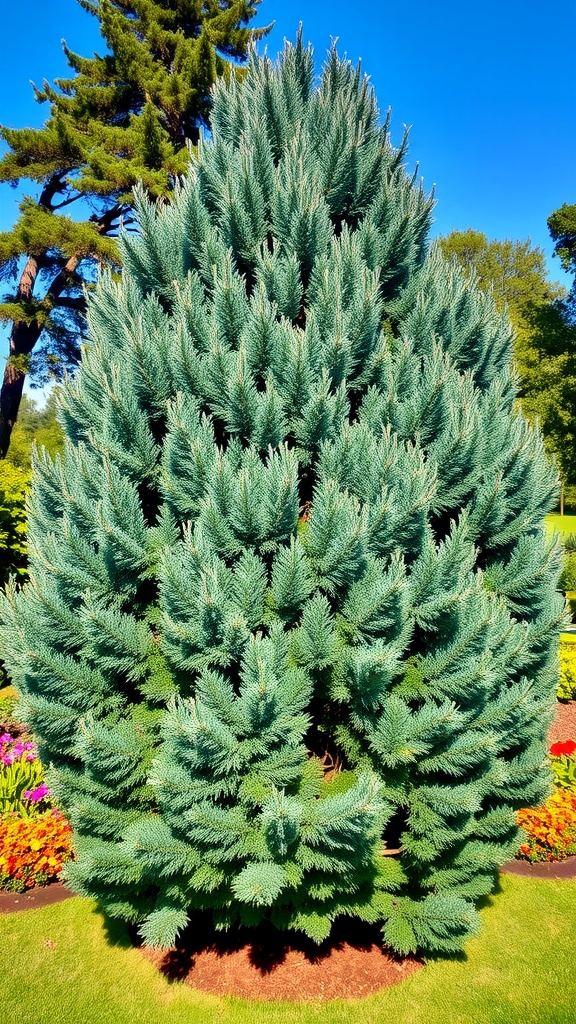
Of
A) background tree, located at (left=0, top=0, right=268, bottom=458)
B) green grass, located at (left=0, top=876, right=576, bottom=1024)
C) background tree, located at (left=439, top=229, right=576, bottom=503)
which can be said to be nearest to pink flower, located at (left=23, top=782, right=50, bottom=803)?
green grass, located at (left=0, top=876, right=576, bottom=1024)

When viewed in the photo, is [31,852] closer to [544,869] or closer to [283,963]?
[283,963]

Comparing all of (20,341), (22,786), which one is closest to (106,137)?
(20,341)

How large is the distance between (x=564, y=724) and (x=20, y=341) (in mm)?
17683

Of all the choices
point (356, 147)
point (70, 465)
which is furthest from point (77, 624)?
point (356, 147)

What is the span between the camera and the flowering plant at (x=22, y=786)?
5.28m

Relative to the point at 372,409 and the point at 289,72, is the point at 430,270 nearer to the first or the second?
the point at 372,409

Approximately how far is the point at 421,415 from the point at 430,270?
4.89ft

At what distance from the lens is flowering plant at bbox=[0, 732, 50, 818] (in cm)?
528

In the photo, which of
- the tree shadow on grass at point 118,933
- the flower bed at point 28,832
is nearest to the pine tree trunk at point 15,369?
the flower bed at point 28,832

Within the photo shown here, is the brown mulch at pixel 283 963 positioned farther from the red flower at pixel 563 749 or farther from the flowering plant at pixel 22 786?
the red flower at pixel 563 749

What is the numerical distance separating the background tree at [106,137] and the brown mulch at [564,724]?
45.3ft

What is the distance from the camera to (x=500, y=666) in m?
3.25

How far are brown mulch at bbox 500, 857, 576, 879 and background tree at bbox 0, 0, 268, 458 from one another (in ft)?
45.8

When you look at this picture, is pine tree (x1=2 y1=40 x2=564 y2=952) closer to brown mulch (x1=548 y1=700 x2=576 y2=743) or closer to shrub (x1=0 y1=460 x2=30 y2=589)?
brown mulch (x1=548 y1=700 x2=576 y2=743)
